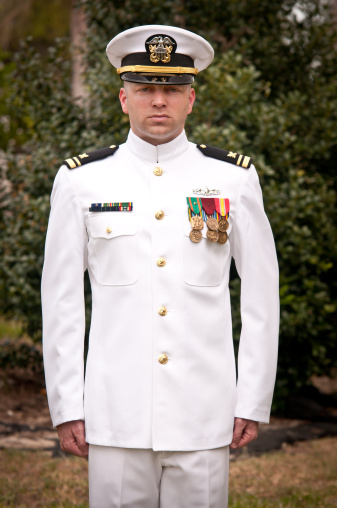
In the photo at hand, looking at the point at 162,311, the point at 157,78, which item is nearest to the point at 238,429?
the point at 162,311

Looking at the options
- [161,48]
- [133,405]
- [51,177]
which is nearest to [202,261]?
[133,405]

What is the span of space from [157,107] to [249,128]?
3.12 meters

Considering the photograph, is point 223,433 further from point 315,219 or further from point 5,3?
point 5,3

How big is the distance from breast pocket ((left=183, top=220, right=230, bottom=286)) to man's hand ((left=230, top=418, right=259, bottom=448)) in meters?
0.49

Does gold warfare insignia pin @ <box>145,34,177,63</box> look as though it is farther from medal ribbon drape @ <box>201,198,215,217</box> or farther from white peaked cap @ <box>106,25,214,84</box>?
medal ribbon drape @ <box>201,198,215,217</box>

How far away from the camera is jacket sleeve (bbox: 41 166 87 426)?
247 centimetres

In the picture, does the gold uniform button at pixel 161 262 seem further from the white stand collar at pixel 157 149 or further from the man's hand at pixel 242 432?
the man's hand at pixel 242 432

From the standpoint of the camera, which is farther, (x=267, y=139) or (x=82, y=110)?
(x=82, y=110)

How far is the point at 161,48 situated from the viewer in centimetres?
257

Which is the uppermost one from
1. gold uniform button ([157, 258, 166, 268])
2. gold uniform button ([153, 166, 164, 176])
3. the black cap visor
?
the black cap visor

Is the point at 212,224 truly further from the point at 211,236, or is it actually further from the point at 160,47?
the point at 160,47

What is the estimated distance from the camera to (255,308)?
2.56m

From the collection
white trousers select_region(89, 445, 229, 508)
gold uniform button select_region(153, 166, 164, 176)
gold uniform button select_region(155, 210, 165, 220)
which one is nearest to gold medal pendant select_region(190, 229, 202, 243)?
gold uniform button select_region(155, 210, 165, 220)

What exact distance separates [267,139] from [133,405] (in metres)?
3.27
